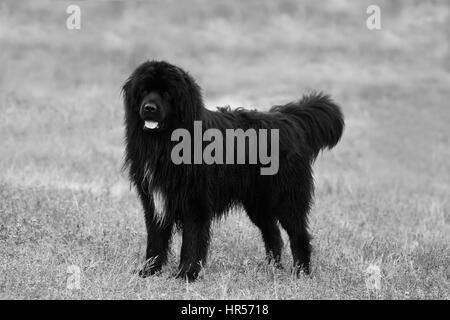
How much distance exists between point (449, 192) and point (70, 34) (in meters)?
10.4

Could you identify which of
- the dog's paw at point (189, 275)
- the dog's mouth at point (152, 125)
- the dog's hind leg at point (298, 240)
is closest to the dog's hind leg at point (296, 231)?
the dog's hind leg at point (298, 240)

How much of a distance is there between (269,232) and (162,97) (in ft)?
6.90

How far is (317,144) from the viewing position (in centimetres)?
788

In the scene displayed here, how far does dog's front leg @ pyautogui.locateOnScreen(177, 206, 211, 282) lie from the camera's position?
270 inches

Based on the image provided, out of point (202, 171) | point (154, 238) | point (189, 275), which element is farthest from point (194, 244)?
point (202, 171)

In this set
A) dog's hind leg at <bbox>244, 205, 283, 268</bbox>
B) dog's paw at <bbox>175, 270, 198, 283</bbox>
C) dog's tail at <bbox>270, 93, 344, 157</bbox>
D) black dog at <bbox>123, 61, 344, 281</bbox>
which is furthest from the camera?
dog's tail at <bbox>270, 93, 344, 157</bbox>

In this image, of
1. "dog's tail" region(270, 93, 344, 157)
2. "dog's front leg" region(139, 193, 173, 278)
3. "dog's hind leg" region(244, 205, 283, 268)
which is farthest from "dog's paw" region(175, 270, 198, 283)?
"dog's tail" region(270, 93, 344, 157)

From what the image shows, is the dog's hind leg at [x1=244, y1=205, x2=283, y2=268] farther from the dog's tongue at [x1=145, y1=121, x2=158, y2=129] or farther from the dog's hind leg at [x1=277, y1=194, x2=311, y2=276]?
the dog's tongue at [x1=145, y1=121, x2=158, y2=129]

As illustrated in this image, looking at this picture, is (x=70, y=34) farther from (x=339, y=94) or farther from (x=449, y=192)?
(x=449, y=192)

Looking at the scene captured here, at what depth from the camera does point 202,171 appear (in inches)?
269

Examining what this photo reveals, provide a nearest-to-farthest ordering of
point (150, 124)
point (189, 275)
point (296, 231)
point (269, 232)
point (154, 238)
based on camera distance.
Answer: point (150, 124), point (189, 275), point (154, 238), point (296, 231), point (269, 232)

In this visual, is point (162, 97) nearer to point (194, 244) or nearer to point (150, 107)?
point (150, 107)

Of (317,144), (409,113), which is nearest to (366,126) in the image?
(409,113)

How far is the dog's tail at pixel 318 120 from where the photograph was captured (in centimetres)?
784
